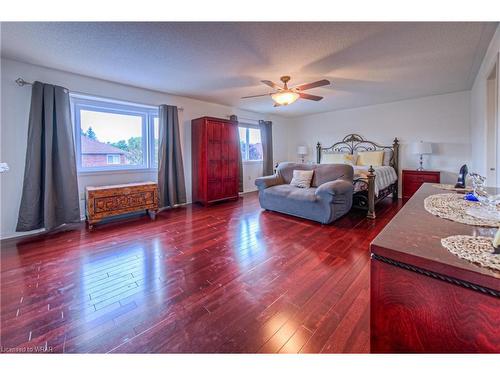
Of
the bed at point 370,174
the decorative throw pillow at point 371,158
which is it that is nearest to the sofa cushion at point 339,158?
the decorative throw pillow at point 371,158

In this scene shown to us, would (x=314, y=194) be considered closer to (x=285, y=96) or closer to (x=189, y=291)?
(x=285, y=96)

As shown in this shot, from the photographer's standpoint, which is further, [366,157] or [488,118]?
[366,157]

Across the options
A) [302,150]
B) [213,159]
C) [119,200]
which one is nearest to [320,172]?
[213,159]

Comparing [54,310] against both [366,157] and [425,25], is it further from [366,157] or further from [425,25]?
[366,157]

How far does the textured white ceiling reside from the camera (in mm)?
2176

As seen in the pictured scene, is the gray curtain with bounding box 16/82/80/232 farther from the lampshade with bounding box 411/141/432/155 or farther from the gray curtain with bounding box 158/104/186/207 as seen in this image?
the lampshade with bounding box 411/141/432/155

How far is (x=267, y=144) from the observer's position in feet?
21.5

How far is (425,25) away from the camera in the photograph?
2150 mm

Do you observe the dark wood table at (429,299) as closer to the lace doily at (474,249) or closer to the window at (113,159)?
the lace doily at (474,249)

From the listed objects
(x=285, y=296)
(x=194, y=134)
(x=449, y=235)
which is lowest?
(x=285, y=296)

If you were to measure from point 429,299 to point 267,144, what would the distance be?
20.0 feet

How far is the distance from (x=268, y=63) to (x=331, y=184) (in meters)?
1.89
